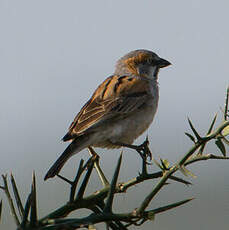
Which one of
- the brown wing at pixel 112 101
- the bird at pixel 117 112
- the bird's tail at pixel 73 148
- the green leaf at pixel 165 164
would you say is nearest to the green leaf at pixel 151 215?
the green leaf at pixel 165 164

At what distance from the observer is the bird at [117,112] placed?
14.9ft

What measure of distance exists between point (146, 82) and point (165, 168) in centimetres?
440

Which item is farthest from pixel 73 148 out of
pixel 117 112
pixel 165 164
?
pixel 165 164

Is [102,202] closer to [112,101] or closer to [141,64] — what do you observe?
[112,101]

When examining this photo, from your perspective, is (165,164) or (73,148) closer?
(165,164)

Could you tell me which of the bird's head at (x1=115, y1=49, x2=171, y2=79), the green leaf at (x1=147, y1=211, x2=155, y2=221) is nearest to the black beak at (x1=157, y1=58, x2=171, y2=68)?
the bird's head at (x1=115, y1=49, x2=171, y2=79)

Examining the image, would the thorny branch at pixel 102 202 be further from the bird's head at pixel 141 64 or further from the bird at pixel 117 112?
the bird's head at pixel 141 64

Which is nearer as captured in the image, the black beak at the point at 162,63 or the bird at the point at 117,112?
the bird at the point at 117,112

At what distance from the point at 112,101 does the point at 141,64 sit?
4.57 feet

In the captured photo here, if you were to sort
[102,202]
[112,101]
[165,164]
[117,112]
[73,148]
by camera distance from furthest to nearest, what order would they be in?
[112,101] → [117,112] → [73,148] → [165,164] → [102,202]

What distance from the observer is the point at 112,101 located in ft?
17.6

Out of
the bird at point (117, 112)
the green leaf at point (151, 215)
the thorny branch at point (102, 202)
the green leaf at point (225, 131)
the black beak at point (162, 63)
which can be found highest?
the black beak at point (162, 63)

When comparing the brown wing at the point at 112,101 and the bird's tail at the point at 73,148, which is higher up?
the brown wing at the point at 112,101

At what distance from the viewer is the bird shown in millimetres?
4535
